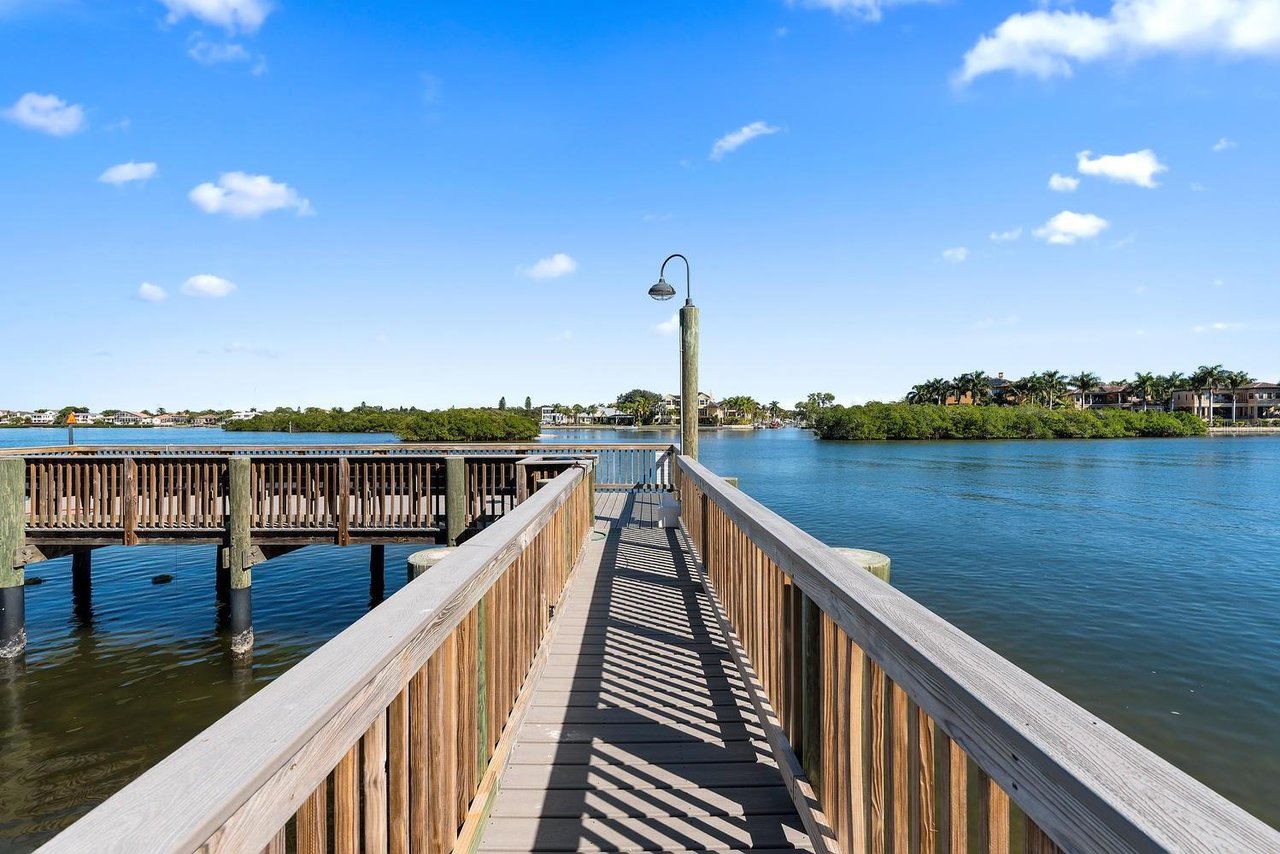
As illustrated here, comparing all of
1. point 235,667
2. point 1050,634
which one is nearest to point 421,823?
point 235,667

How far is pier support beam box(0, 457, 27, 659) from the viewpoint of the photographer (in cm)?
Answer: 816

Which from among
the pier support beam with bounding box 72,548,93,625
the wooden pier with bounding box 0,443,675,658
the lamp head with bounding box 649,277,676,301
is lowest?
the pier support beam with bounding box 72,548,93,625

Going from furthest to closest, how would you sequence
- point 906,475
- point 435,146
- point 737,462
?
point 737,462, point 906,475, point 435,146

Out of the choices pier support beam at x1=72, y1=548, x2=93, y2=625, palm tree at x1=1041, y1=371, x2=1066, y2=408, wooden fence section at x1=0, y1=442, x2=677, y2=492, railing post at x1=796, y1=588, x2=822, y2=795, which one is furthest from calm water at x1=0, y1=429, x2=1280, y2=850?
palm tree at x1=1041, y1=371, x2=1066, y2=408

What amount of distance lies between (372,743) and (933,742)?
4.26 ft

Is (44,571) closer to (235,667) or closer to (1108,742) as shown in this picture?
(235,667)

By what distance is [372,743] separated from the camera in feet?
4.71

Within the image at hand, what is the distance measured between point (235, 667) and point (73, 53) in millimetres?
14775

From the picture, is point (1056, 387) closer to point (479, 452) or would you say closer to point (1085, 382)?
point (1085, 382)

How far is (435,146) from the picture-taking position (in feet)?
68.4

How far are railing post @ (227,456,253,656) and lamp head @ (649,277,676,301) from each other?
19.8ft

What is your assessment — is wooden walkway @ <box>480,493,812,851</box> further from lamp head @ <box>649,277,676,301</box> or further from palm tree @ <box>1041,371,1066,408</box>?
palm tree @ <box>1041,371,1066,408</box>

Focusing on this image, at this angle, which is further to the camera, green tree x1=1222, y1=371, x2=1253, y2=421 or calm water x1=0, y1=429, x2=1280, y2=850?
green tree x1=1222, y1=371, x2=1253, y2=421

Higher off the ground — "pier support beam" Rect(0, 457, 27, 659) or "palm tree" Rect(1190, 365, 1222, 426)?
"palm tree" Rect(1190, 365, 1222, 426)
